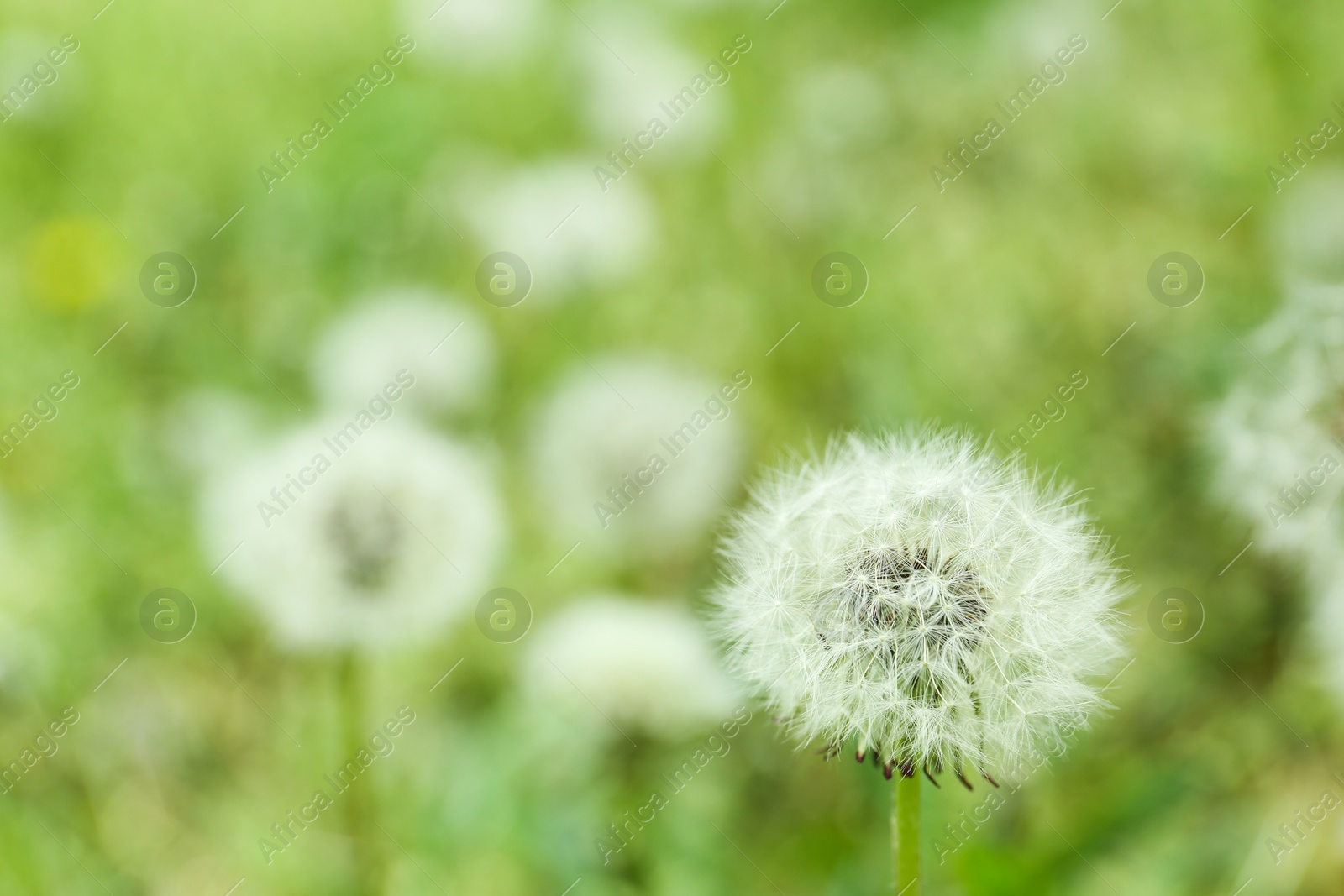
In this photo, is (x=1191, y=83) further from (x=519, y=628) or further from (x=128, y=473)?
(x=128, y=473)

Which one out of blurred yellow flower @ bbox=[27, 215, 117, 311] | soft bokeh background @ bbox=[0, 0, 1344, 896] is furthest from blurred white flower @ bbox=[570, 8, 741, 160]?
blurred yellow flower @ bbox=[27, 215, 117, 311]

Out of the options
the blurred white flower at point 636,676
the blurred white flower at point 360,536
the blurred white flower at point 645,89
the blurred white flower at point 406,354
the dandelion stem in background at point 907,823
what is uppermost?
the blurred white flower at point 645,89

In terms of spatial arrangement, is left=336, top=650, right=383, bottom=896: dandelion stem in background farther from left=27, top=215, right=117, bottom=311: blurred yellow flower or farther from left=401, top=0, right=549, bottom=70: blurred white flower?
left=401, top=0, right=549, bottom=70: blurred white flower

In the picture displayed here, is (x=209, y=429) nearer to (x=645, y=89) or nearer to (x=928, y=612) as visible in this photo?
(x=645, y=89)

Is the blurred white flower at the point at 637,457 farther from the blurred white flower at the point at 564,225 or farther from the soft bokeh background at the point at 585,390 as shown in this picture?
the blurred white flower at the point at 564,225

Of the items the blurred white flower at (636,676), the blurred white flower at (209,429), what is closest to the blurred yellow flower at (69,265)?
the blurred white flower at (209,429)

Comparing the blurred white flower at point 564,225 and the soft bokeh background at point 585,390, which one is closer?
the soft bokeh background at point 585,390
